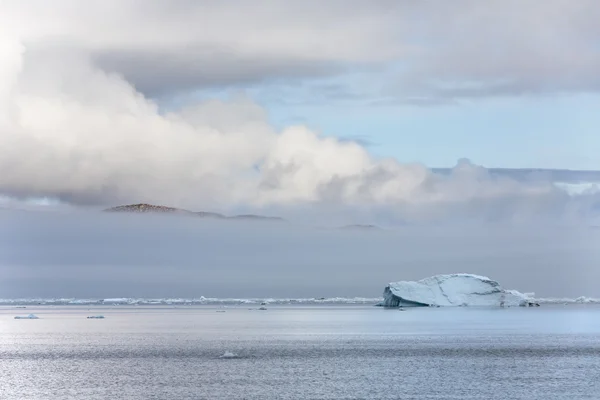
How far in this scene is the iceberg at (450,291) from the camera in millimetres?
130250

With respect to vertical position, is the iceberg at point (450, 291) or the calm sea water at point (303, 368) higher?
the iceberg at point (450, 291)

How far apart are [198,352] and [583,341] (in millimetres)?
34462

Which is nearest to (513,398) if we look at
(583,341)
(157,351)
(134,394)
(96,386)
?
(134,394)

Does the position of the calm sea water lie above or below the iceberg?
below

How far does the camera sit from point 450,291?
134 meters

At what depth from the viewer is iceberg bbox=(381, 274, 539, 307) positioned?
130250 millimetres

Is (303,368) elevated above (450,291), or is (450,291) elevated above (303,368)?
(450,291)

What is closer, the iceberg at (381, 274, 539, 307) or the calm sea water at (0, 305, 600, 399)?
the calm sea water at (0, 305, 600, 399)

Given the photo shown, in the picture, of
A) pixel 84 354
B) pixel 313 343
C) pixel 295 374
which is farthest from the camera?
pixel 313 343

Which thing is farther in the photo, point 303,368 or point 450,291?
point 450,291

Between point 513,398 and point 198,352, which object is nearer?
point 513,398

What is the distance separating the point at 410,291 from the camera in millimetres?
130625

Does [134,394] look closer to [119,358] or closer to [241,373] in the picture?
[241,373]

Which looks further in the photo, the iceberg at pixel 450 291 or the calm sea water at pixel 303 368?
the iceberg at pixel 450 291
